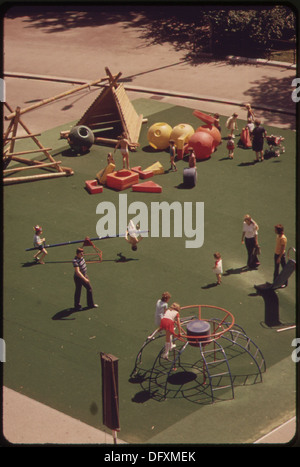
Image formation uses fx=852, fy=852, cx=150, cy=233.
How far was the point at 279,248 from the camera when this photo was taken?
2248cm

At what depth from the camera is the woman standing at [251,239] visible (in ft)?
76.6

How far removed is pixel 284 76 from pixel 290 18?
4.61 metres

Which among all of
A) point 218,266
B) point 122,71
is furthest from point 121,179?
point 122,71

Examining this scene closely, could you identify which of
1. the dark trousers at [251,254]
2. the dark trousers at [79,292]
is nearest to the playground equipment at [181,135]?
the dark trousers at [251,254]

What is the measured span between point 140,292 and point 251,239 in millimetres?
3434

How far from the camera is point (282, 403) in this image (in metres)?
18.3

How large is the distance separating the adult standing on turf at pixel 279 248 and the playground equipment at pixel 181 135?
9.68 meters

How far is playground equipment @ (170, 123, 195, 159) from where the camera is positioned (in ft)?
103

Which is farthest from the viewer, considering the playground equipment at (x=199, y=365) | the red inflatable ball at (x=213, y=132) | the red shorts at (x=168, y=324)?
the red inflatable ball at (x=213, y=132)

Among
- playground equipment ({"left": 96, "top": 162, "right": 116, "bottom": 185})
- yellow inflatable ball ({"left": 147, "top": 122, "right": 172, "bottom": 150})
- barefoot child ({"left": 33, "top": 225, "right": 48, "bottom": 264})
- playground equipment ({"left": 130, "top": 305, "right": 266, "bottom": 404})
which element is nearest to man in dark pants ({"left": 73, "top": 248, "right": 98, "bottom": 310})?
playground equipment ({"left": 130, "top": 305, "right": 266, "bottom": 404})

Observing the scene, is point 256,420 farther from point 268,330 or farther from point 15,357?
point 15,357

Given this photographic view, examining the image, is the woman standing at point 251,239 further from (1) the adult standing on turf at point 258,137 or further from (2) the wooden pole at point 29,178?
(2) the wooden pole at point 29,178

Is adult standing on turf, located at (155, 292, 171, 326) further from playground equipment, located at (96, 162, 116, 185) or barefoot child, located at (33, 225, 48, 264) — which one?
playground equipment, located at (96, 162, 116, 185)

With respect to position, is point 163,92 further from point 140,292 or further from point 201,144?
point 140,292
